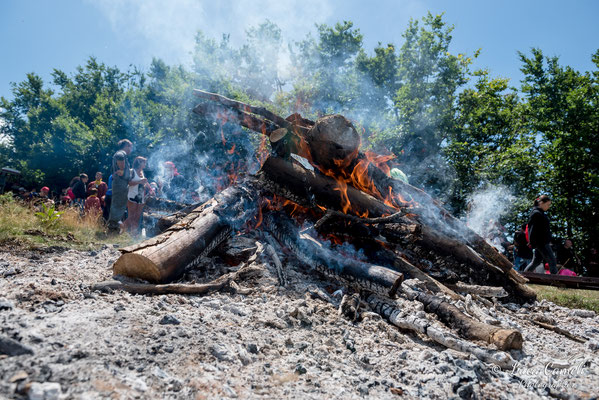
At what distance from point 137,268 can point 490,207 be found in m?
12.6

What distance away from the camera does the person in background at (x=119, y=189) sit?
6.43 meters

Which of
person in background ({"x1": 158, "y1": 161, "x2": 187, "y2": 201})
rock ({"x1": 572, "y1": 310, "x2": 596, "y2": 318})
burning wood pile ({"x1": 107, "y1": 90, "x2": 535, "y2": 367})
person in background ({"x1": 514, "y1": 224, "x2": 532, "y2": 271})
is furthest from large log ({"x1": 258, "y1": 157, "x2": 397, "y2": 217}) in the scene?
person in background ({"x1": 158, "y1": 161, "x2": 187, "y2": 201})

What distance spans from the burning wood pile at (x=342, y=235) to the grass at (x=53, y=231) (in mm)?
1592

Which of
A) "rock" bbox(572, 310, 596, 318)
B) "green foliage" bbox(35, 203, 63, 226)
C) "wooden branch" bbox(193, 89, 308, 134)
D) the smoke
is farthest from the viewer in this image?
the smoke

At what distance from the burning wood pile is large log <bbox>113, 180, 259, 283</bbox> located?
0.01m

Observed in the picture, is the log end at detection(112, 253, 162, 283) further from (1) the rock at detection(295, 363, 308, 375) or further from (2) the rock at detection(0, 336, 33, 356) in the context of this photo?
(1) the rock at detection(295, 363, 308, 375)

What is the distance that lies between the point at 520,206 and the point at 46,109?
33.3 metres

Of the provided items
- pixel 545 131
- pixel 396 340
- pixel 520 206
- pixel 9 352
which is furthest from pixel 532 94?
pixel 9 352

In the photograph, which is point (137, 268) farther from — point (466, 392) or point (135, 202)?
point (135, 202)

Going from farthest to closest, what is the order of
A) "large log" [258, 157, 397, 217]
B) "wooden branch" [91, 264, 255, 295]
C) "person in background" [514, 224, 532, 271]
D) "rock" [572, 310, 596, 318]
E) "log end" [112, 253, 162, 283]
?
"person in background" [514, 224, 532, 271] < "large log" [258, 157, 397, 217] < "rock" [572, 310, 596, 318] < "log end" [112, 253, 162, 283] < "wooden branch" [91, 264, 255, 295]

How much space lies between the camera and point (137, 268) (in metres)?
2.87

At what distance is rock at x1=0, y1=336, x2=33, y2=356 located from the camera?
4.85 ft

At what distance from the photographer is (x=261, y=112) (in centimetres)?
468

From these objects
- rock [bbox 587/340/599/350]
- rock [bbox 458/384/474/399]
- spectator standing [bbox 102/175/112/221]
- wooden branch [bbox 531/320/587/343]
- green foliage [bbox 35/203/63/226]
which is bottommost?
green foliage [bbox 35/203/63/226]
